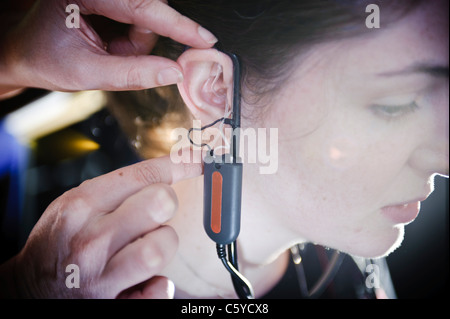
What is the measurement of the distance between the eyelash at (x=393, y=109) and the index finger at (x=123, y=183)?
371 mm

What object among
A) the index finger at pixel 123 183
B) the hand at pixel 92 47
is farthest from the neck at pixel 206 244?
the hand at pixel 92 47

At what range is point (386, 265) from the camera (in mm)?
988

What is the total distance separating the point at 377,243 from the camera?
69 cm

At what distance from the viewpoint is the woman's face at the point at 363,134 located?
1.71ft

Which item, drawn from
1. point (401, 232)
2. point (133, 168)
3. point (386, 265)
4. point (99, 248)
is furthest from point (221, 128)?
point (386, 265)

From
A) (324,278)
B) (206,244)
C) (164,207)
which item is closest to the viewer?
(164,207)

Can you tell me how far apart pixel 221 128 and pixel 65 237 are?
34cm

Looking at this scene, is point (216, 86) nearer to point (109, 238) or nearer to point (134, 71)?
point (134, 71)

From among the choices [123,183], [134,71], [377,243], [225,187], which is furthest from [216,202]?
[377,243]

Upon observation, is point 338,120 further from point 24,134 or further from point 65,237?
point 24,134

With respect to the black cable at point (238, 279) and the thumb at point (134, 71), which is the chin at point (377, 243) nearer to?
the black cable at point (238, 279)

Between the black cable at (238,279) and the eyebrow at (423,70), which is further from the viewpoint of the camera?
the black cable at (238,279)

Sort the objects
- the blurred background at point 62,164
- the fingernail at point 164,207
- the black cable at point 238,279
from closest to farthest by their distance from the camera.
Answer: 1. the fingernail at point 164,207
2. the black cable at point 238,279
3. the blurred background at point 62,164

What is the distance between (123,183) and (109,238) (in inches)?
3.8
